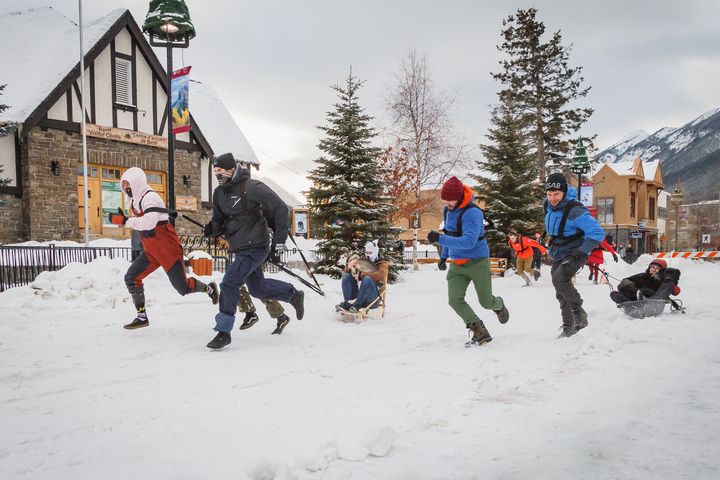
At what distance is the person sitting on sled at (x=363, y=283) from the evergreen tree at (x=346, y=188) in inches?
238

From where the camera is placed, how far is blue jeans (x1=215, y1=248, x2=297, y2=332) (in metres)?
5.11

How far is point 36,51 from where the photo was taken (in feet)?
61.6

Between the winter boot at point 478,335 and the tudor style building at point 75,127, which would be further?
the tudor style building at point 75,127

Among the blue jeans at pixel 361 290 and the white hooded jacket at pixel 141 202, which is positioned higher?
the white hooded jacket at pixel 141 202

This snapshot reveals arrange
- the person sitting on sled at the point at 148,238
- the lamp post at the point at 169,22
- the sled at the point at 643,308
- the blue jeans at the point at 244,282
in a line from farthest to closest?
1. the lamp post at the point at 169,22
2. the sled at the point at 643,308
3. the person sitting on sled at the point at 148,238
4. the blue jeans at the point at 244,282

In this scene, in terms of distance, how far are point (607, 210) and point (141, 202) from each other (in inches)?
1830

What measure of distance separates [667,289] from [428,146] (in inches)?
702

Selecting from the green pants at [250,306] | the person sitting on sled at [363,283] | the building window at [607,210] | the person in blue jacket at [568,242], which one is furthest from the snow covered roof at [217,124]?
the building window at [607,210]

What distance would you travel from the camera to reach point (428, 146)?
23969mm

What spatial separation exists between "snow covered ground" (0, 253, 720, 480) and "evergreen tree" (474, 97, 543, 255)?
14.3 metres

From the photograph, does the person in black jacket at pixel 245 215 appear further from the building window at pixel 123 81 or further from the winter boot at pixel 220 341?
the building window at pixel 123 81

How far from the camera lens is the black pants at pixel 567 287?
5.57m

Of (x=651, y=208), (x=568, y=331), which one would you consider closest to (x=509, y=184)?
(x=568, y=331)

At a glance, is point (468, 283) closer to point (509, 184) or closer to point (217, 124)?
point (509, 184)
